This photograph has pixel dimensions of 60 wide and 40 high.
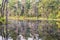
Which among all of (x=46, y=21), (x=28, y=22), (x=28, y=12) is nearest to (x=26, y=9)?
(x=28, y=12)

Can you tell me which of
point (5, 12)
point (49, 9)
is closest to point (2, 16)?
point (5, 12)

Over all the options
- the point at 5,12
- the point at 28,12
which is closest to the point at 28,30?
the point at 28,12

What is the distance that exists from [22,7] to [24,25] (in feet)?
0.85

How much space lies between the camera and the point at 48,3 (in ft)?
7.43

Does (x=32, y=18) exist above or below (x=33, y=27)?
above

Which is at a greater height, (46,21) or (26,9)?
(26,9)

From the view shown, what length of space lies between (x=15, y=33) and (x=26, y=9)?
37 centimetres

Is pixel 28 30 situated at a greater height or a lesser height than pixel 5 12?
lesser

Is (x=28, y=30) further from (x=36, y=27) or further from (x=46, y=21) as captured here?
(x=46, y=21)

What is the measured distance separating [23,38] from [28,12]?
369 mm

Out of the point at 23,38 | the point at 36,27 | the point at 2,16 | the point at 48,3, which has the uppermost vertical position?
the point at 48,3

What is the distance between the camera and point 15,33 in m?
2.20

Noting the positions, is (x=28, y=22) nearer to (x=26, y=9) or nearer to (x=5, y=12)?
(x=26, y=9)

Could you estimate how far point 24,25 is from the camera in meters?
2.21
